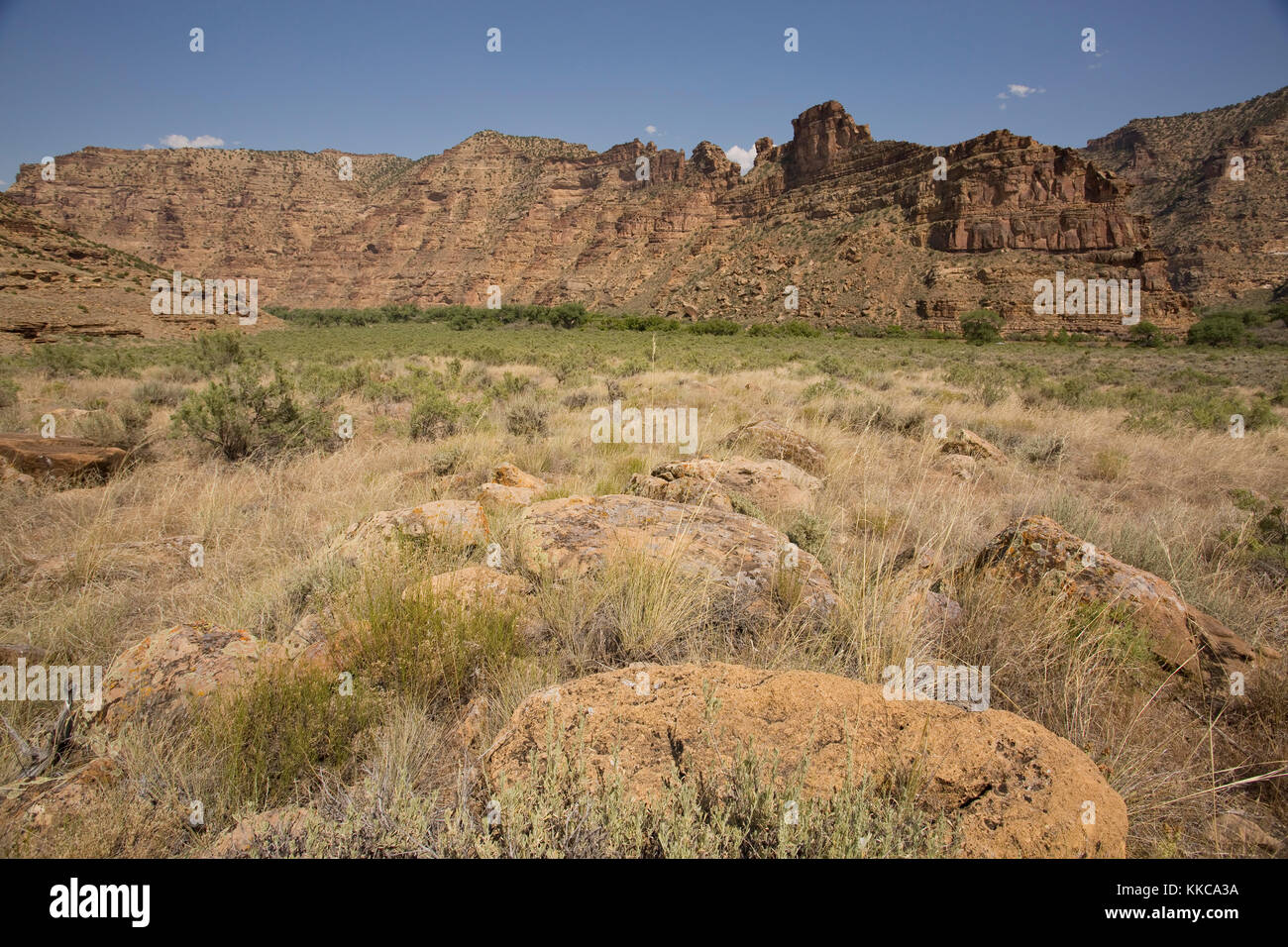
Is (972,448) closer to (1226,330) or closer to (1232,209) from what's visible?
(1226,330)

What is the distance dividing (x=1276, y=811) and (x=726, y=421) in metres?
5.45

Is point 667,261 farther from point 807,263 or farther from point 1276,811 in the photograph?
point 1276,811

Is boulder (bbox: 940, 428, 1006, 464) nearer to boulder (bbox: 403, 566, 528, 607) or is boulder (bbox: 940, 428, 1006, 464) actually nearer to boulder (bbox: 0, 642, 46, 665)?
boulder (bbox: 403, 566, 528, 607)

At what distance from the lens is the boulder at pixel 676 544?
7.97 ft

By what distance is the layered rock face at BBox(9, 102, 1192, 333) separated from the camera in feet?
151

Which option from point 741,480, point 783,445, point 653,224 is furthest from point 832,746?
point 653,224

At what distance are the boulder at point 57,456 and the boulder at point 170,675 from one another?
3893 mm

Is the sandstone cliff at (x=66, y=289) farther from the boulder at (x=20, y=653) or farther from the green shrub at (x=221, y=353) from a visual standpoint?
the boulder at (x=20, y=653)

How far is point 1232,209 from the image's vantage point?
53.9m

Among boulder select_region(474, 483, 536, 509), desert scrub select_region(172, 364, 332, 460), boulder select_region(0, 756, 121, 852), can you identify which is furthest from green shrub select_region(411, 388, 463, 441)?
boulder select_region(0, 756, 121, 852)

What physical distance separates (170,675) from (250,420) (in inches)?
193

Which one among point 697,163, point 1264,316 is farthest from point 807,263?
point 697,163

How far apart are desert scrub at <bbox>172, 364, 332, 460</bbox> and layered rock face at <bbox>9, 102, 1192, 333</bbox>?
4700 cm
